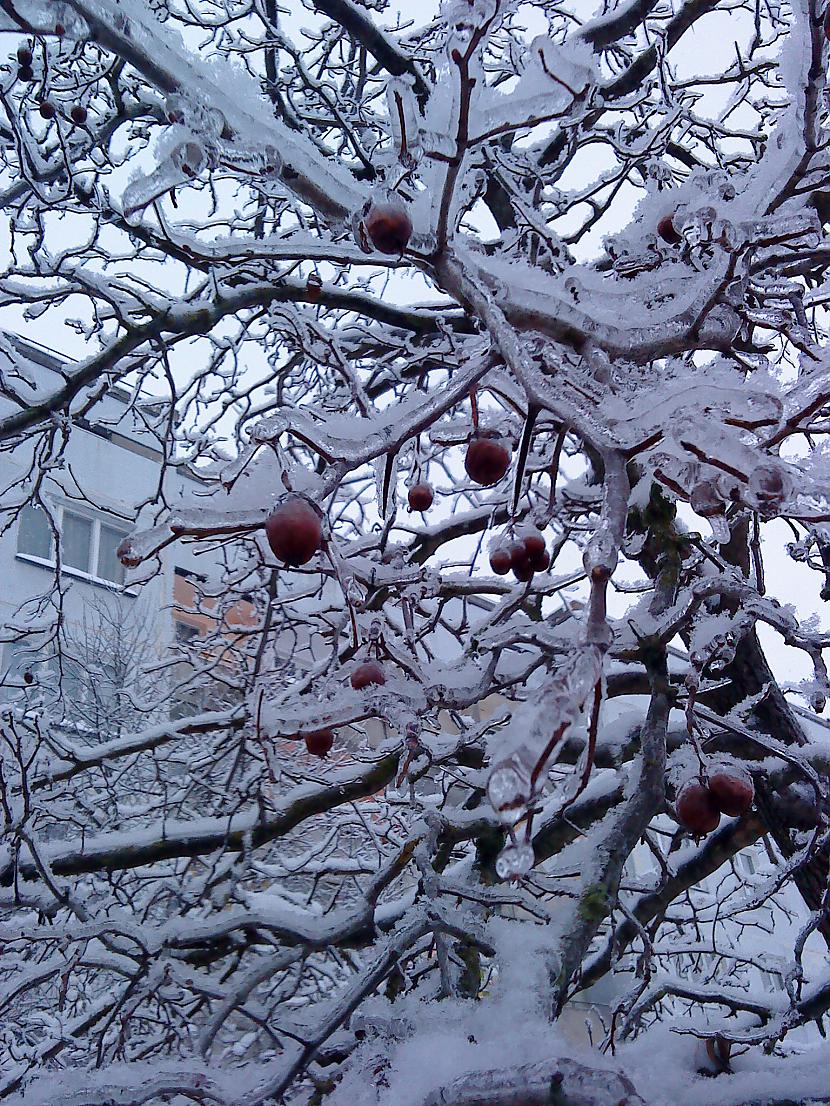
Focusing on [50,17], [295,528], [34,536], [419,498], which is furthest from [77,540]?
[295,528]

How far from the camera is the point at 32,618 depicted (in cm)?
421

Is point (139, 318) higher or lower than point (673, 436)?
higher

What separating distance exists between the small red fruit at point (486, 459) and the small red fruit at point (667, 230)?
0.74m

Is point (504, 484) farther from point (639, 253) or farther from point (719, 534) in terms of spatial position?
point (719, 534)

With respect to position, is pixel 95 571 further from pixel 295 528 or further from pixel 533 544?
pixel 295 528

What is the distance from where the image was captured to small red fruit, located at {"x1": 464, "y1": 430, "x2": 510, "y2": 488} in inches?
70.1

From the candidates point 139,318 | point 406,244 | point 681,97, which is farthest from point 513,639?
point 681,97

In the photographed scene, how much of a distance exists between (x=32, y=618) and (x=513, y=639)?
2.87 meters

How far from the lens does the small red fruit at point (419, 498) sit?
100 inches

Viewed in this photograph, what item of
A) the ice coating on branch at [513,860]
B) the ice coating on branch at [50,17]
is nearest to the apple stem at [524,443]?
the ice coating on branch at [513,860]

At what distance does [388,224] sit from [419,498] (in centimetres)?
122

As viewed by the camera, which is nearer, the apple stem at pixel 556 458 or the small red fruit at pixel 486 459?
the apple stem at pixel 556 458

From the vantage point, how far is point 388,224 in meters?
1.38

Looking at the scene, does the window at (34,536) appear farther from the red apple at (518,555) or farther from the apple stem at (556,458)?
the apple stem at (556,458)
